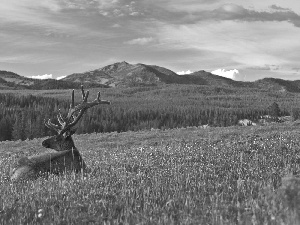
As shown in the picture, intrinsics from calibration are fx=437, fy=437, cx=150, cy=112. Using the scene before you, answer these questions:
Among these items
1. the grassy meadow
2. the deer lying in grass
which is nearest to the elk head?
the deer lying in grass

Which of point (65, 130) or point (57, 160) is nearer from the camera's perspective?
point (57, 160)

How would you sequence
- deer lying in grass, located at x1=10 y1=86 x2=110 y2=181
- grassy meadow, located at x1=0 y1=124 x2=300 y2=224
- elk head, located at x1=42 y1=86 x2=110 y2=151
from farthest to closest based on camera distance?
elk head, located at x1=42 y1=86 x2=110 y2=151, deer lying in grass, located at x1=10 y1=86 x2=110 y2=181, grassy meadow, located at x1=0 y1=124 x2=300 y2=224

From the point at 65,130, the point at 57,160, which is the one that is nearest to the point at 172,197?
the point at 57,160

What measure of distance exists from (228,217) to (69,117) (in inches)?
337

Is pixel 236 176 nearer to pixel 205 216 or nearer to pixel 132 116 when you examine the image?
pixel 205 216

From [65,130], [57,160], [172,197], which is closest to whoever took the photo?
[172,197]

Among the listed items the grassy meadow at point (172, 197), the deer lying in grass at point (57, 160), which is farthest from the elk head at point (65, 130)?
the grassy meadow at point (172, 197)

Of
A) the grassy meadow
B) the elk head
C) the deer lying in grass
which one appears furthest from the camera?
the elk head

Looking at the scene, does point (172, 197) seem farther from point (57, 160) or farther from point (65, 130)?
point (65, 130)

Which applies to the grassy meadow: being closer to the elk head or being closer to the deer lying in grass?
the deer lying in grass

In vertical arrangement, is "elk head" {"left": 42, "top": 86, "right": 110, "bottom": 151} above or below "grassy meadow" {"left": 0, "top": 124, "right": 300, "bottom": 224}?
above

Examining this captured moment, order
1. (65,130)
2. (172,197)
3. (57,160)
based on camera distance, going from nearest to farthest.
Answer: (172,197)
(57,160)
(65,130)

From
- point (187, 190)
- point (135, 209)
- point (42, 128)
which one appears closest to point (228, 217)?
point (135, 209)

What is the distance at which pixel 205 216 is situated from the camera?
20.5ft
